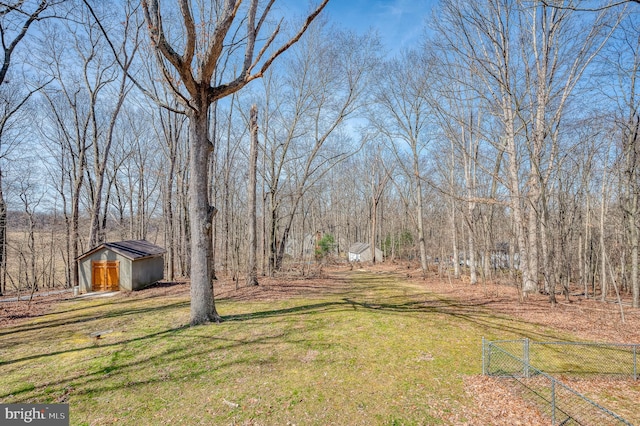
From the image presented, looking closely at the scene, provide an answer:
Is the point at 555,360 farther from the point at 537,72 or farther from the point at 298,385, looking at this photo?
the point at 537,72

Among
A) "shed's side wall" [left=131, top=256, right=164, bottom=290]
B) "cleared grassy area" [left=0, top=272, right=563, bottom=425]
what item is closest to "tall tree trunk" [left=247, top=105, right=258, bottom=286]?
"cleared grassy area" [left=0, top=272, right=563, bottom=425]

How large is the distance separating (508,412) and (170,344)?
571 centimetres

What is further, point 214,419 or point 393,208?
Result: point 393,208

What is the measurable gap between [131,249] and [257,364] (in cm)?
1272

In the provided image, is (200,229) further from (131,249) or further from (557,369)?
(131,249)

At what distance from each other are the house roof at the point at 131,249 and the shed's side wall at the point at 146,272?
0.98 ft

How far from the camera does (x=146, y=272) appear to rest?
48.3 feet

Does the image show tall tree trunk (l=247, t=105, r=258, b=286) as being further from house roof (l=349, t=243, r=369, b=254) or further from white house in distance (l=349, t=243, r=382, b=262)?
house roof (l=349, t=243, r=369, b=254)

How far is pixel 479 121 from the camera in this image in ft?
48.6

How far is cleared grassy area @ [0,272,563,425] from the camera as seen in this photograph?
3.71 meters

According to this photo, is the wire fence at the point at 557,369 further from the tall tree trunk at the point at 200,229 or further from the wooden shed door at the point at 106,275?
the wooden shed door at the point at 106,275

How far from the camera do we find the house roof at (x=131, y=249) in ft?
45.0

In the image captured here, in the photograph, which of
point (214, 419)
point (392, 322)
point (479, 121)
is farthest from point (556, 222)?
point (214, 419)

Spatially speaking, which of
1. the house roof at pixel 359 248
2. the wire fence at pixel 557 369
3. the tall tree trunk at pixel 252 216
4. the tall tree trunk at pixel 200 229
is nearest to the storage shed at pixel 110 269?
the tall tree trunk at pixel 252 216
